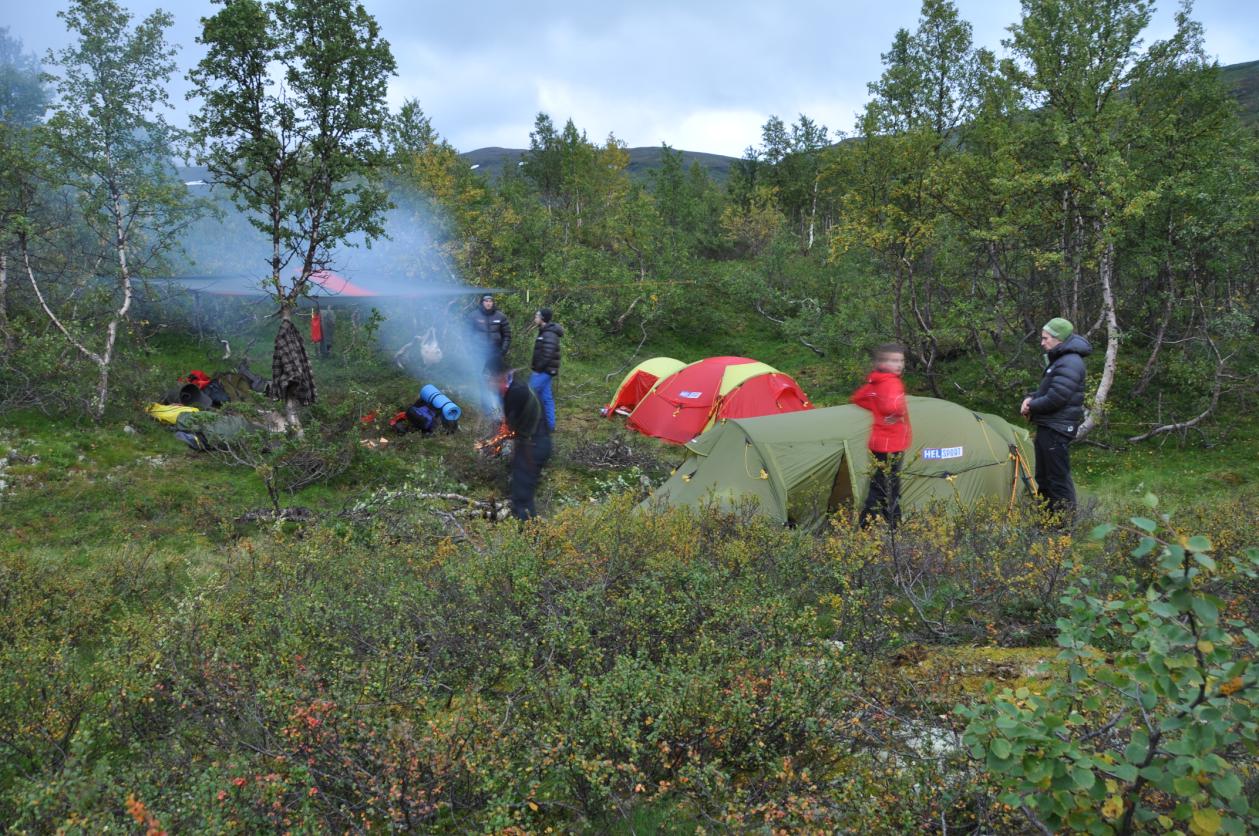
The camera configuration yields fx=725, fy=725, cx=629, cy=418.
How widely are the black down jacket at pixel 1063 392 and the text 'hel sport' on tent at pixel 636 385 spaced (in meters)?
7.88

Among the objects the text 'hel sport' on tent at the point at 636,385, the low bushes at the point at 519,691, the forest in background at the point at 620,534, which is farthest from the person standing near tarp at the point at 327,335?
the low bushes at the point at 519,691

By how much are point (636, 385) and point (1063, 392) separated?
8.47 metres

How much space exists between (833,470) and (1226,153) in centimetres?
973

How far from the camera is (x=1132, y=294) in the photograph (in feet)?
41.7

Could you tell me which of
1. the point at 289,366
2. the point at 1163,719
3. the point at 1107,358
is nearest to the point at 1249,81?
the point at 1107,358

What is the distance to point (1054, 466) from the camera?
234 inches

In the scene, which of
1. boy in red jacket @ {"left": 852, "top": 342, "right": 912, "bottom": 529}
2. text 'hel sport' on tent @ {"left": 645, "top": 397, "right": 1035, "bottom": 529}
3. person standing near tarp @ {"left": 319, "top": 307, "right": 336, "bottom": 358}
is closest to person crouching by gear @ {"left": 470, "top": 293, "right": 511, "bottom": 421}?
person standing near tarp @ {"left": 319, "top": 307, "right": 336, "bottom": 358}

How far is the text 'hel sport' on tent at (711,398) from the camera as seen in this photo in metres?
11.7

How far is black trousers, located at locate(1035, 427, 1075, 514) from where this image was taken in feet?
19.4

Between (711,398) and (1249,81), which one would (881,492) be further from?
(1249,81)

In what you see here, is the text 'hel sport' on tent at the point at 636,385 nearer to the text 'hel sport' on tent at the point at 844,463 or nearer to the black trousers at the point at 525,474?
the text 'hel sport' on tent at the point at 844,463

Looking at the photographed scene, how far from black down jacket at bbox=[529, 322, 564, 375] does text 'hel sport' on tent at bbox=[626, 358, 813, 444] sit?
277 cm

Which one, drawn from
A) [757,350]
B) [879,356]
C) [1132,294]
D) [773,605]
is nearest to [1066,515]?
[879,356]

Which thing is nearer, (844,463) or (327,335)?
(844,463)
